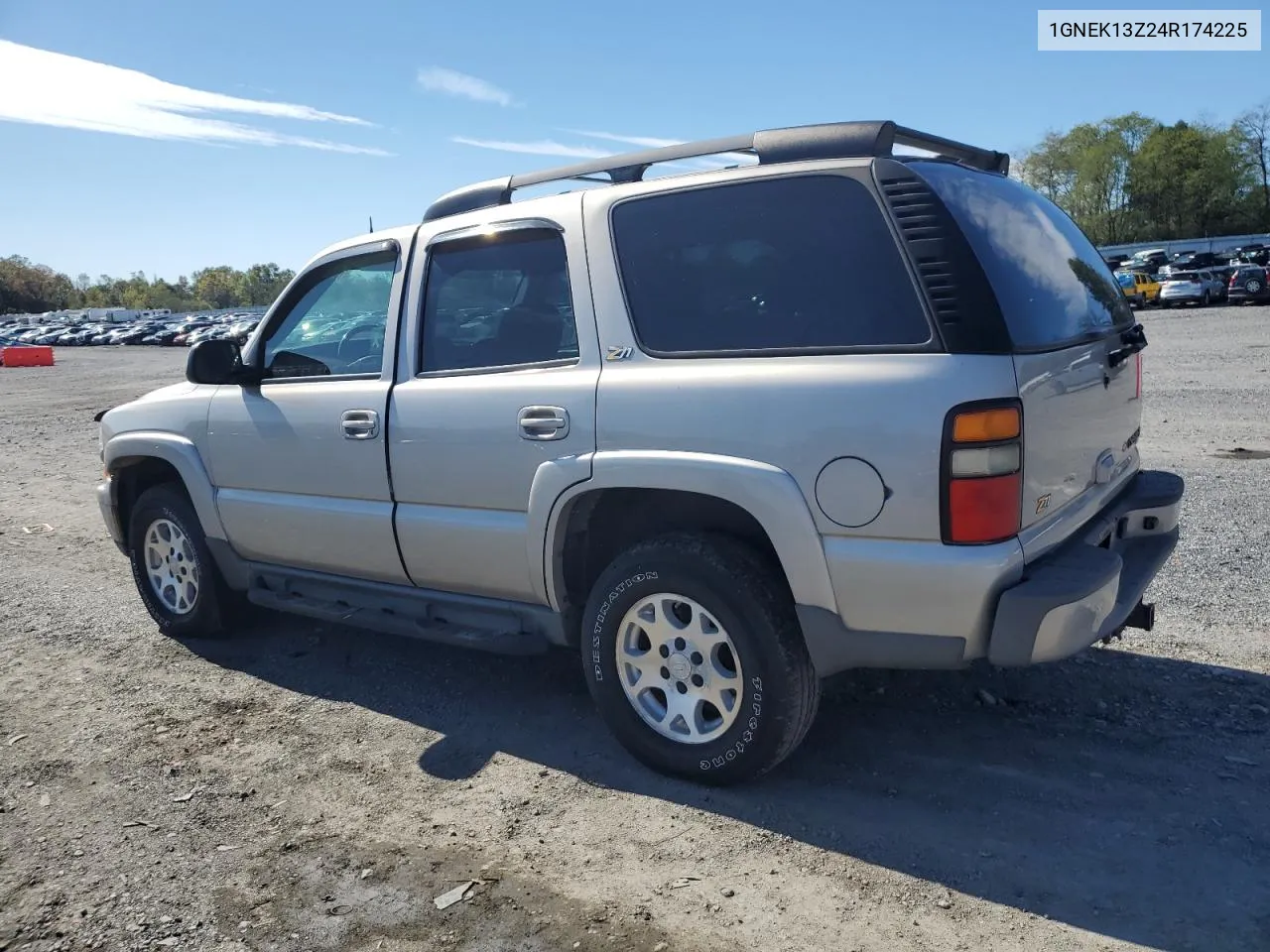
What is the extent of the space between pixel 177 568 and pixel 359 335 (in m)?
1.86

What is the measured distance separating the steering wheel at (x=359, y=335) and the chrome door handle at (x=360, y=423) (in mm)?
267

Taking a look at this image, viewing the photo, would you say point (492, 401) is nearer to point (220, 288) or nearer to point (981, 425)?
point (981, 425)

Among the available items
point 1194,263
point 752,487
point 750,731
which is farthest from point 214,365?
point 1194,263

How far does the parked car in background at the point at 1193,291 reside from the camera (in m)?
33.9

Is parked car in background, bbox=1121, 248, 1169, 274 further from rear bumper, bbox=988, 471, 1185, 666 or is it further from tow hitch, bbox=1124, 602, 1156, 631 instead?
rear bumper, bbox=988, 471, 1185, 666

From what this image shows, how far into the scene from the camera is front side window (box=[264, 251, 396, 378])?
4477mm

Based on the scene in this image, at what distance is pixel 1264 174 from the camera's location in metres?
95.1

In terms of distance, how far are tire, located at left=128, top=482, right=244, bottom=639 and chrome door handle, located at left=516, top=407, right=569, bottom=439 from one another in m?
2.31

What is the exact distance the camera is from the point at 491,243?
13.5ft

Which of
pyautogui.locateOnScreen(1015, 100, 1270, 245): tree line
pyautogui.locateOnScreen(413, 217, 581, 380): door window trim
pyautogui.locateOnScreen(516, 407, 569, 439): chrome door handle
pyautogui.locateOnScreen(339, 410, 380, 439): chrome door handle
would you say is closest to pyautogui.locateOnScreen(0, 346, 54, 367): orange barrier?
pyautogui.locateOnScreen(339, 410, 380, 439): chrome door handle

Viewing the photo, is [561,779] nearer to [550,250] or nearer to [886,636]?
[886,636]

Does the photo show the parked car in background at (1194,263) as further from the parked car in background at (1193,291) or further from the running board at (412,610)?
the running board at (412,610)

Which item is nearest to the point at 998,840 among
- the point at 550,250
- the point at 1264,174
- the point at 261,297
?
→ the point at 550,250

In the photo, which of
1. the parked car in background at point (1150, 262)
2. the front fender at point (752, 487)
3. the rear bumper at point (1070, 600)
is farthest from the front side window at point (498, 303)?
the parked car in background at point (1150, 262)
